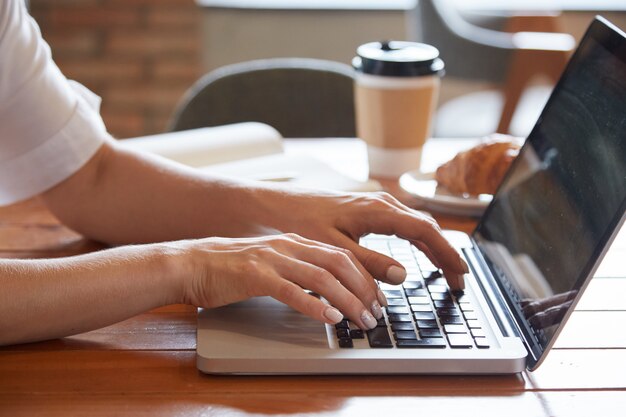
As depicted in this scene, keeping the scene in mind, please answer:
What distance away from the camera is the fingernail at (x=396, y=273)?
846 millimetres

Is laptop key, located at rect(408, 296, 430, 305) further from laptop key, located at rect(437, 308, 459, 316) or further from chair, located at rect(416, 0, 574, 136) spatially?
chair, located at rect(416, 0, 574, 136)

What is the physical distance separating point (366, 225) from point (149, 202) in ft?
0.92

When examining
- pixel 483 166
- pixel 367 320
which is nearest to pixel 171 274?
pixel 367 320

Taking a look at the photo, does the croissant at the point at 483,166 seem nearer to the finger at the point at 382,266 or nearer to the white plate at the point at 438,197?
the white plate at the point at 438,197

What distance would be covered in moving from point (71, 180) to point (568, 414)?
2.21ft

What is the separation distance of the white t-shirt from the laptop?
0.39 metres

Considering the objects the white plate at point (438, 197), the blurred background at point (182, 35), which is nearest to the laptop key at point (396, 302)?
the white plate at point (438, 197)

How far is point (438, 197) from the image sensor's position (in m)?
1.20

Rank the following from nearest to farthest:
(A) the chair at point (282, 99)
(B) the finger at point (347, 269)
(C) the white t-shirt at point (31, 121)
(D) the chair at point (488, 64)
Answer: (B) the finger at point (347, 269) < (C) the white t-shirt at point (31, 121) < (A) the chair at point (282, 99) < (D) the chair at point (488, 64)

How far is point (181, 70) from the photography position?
3.63m

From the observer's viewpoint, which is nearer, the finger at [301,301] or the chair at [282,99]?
the finger at [301,301]

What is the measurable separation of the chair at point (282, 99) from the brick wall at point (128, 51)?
1.84 meters

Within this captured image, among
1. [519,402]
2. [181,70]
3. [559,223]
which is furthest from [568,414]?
[181,70]

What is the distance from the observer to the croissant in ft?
3.97
